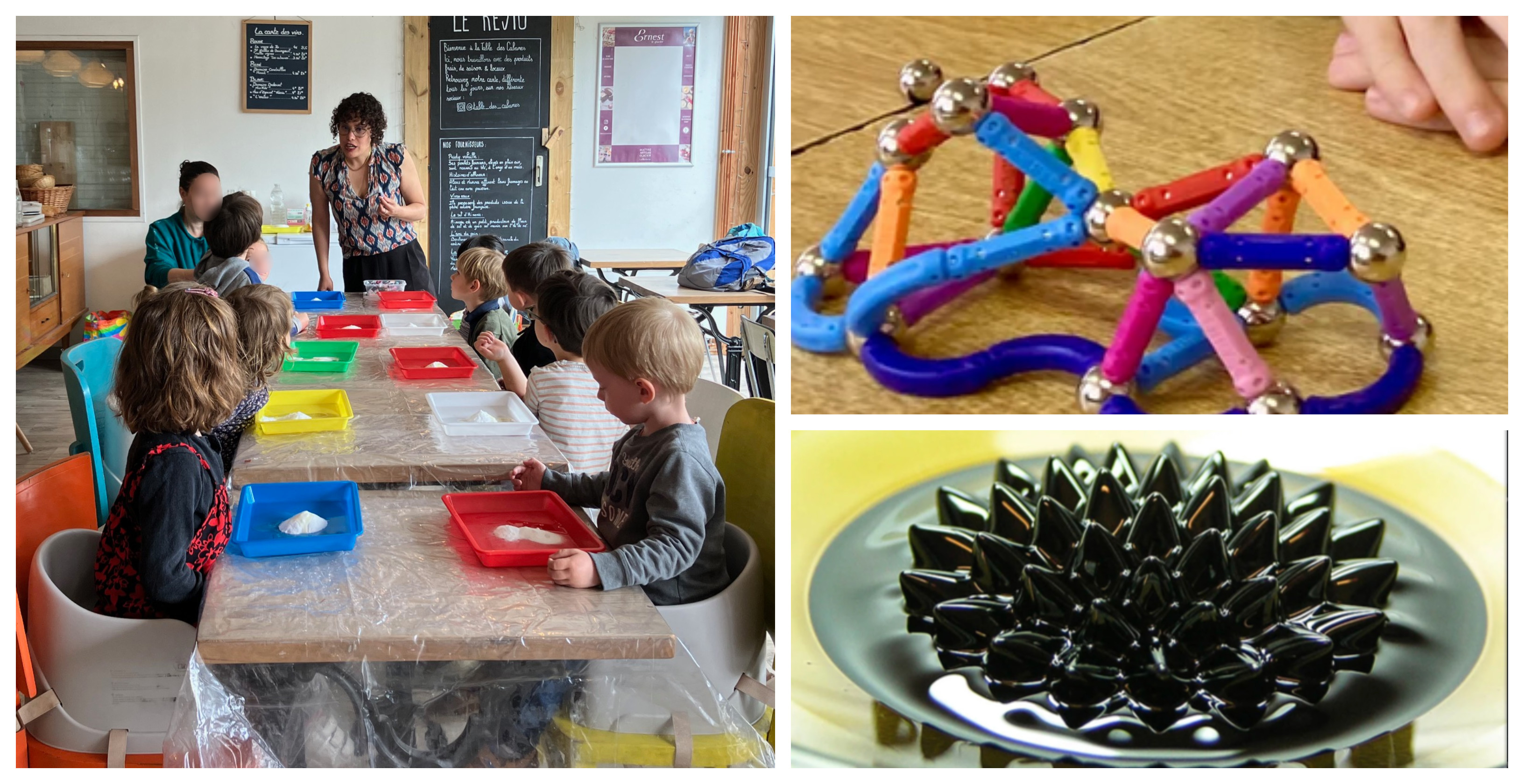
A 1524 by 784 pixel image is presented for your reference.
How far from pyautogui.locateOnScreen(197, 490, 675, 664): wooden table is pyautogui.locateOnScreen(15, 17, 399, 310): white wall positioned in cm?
416

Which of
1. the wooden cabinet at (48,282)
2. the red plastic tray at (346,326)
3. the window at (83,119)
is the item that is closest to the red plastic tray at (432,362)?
the red plastic tray at (346,326)

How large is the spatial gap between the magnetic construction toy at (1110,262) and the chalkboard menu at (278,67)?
491 centimetres

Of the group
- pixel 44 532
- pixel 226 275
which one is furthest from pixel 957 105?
pixel 226 275

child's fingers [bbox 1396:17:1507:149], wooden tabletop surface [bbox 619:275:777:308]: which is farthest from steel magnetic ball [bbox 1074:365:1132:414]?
wooden tabletop surface [bbox 619:275:777:308]

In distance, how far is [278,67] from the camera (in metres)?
4.98

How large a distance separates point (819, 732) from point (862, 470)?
170 mm

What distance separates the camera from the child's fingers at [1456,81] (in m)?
0.75

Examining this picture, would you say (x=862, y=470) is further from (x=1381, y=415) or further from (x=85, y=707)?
(x=85, y=707)

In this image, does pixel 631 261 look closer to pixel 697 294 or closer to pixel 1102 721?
pixel 697 294

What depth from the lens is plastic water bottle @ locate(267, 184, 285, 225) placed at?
5.04 meters

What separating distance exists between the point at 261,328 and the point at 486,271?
0.97 m

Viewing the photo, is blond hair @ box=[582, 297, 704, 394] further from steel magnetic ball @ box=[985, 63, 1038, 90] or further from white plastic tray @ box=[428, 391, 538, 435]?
steel magnetic ball @ box=[985, 63, 1038, 90]

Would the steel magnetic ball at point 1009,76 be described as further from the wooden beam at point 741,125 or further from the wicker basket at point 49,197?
the wicker basket at point 49,197

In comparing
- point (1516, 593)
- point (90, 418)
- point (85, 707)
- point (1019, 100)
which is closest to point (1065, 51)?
point (1019, 100)
